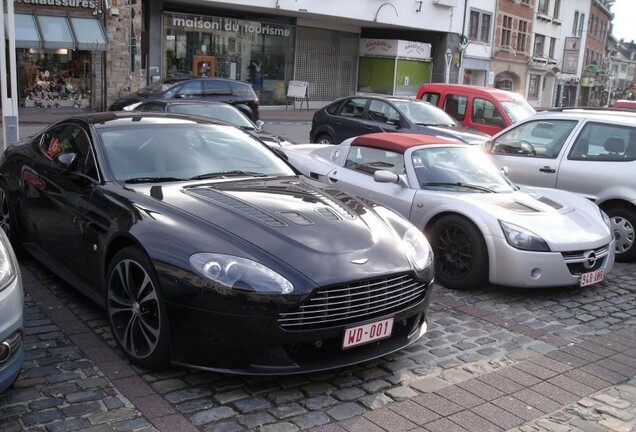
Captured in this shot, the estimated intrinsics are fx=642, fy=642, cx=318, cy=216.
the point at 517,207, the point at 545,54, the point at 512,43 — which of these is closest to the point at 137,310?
the point at 517,207

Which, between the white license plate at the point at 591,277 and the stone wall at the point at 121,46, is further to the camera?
the stone wall at the point at 121,46

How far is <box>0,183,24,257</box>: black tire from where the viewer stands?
575cm

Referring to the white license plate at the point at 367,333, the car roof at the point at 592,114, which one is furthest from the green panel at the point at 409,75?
the white license plate at the point at 367,333

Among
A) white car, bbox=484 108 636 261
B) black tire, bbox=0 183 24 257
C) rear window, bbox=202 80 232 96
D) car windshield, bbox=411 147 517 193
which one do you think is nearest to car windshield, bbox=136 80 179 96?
rear window, bbox=202 80 232 96

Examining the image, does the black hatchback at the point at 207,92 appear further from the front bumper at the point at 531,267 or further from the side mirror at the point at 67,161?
the side mirror at the point at 67,161

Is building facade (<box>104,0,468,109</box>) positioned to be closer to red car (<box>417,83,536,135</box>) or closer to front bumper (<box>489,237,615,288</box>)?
red car (<box>417,83,536,135</box>)

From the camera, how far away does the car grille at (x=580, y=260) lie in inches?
224

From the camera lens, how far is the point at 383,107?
42.0 ft

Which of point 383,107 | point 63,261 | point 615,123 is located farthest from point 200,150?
point 383,107

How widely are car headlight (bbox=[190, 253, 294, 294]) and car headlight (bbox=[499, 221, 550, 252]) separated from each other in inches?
110

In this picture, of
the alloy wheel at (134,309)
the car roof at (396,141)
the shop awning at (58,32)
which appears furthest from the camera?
the shop awning at (58,32)

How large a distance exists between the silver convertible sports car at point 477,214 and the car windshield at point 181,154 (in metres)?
1.53

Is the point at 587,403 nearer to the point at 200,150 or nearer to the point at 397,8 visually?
the point at 200,150

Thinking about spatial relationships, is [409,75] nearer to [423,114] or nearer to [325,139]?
[325,139]
